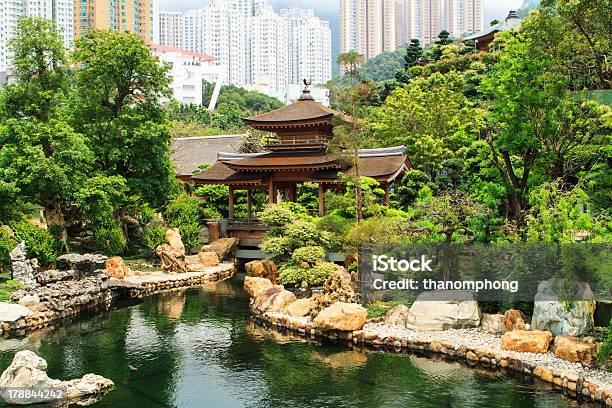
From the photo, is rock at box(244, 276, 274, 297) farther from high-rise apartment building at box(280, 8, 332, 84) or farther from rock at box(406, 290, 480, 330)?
high-rise apartment building at box(280, 8, 332, 84)

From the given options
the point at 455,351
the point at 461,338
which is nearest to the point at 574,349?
the point at 455,351

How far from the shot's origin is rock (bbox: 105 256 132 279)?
20172 mm

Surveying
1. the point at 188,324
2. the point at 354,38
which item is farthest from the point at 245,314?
the point at 354,38

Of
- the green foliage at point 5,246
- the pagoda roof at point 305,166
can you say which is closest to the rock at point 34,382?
the green foliage at point 5,246

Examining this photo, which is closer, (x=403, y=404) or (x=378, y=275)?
(x=403, y=404)

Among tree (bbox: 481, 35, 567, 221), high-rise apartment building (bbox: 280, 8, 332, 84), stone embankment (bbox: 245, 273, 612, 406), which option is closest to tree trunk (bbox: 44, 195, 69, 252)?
stone embankment (bbox: 245, 273, 612, 406)

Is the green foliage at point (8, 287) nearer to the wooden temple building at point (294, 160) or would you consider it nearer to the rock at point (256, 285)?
the rock at point (256, 285)

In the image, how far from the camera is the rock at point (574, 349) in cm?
1096

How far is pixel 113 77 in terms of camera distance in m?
22.8

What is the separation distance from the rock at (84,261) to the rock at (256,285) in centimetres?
458

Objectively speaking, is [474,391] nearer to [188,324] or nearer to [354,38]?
[188,324]

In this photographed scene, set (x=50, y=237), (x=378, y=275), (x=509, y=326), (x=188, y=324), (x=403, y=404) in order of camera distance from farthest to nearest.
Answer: (x=50, y=237) < (x=378, y=275) < (x=188, y=324) < (x=509, y=326) < (x=403, y=404)

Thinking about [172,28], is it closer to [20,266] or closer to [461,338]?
[20,266]

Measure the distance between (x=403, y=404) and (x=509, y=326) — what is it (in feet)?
12.1
